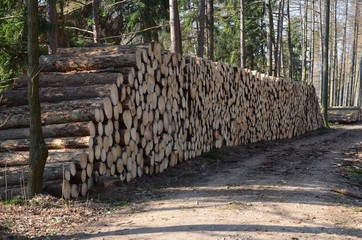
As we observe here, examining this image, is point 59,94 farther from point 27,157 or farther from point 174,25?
point 174,25

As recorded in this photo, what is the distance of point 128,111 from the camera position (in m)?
7.66

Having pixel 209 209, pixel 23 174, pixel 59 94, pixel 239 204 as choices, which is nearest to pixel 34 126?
pixel 23 174

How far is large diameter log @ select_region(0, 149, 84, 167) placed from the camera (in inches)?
250

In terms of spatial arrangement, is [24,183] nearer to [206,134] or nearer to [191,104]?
[191,104]

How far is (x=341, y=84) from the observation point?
166 feet

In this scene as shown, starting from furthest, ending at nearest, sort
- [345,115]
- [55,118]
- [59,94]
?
[345,115]
[59,94]
[55,118]

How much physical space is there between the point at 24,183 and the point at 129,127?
2.17m

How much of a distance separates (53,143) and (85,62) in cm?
198

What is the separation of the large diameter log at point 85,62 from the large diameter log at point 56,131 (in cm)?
152

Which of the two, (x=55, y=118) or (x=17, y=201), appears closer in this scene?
(x=17, y=201)

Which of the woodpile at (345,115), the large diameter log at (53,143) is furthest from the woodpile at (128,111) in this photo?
the woodpile at (345,115)

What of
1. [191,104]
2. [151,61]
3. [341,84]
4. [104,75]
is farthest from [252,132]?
[341,84]

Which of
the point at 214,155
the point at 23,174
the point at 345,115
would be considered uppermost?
the point at 23,174

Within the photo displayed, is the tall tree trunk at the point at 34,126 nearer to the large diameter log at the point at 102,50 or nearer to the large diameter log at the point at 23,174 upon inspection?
the large diameter log at the point at 23,174
